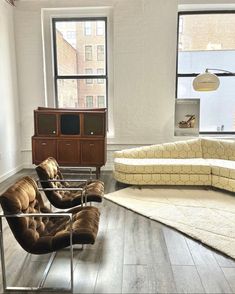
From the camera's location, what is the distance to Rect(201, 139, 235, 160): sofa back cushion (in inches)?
197

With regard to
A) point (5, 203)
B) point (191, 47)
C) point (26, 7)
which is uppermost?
point (26, 7)

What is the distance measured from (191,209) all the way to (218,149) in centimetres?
185

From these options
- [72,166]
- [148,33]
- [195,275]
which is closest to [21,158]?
[72,166]

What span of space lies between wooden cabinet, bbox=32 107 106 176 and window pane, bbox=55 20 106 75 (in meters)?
1.30

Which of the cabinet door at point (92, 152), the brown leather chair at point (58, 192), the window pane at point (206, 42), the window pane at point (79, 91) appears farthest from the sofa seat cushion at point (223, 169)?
the window pane at point (79, 91)

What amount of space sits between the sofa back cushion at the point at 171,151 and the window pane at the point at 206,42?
5.72 ft

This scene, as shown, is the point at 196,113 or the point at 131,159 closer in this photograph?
the point at 131,159

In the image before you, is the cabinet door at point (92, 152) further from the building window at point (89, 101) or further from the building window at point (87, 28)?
the building window at point (87, 28)

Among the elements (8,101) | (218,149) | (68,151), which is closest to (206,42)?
(218,149)

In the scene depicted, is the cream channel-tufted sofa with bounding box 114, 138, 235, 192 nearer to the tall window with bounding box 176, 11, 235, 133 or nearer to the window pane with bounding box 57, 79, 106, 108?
the tall window with bounding box 176, 11, 235, 133

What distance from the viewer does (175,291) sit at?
2086 mm

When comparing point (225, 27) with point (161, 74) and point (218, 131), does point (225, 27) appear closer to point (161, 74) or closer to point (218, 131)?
point (161, 74)

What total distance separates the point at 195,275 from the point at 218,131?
431cm

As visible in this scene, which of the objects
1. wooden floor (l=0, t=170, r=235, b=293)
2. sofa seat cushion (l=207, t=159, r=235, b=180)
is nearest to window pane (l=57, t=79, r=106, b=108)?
sofa seat cushion (l=207, t=159, r=235, b=180)
